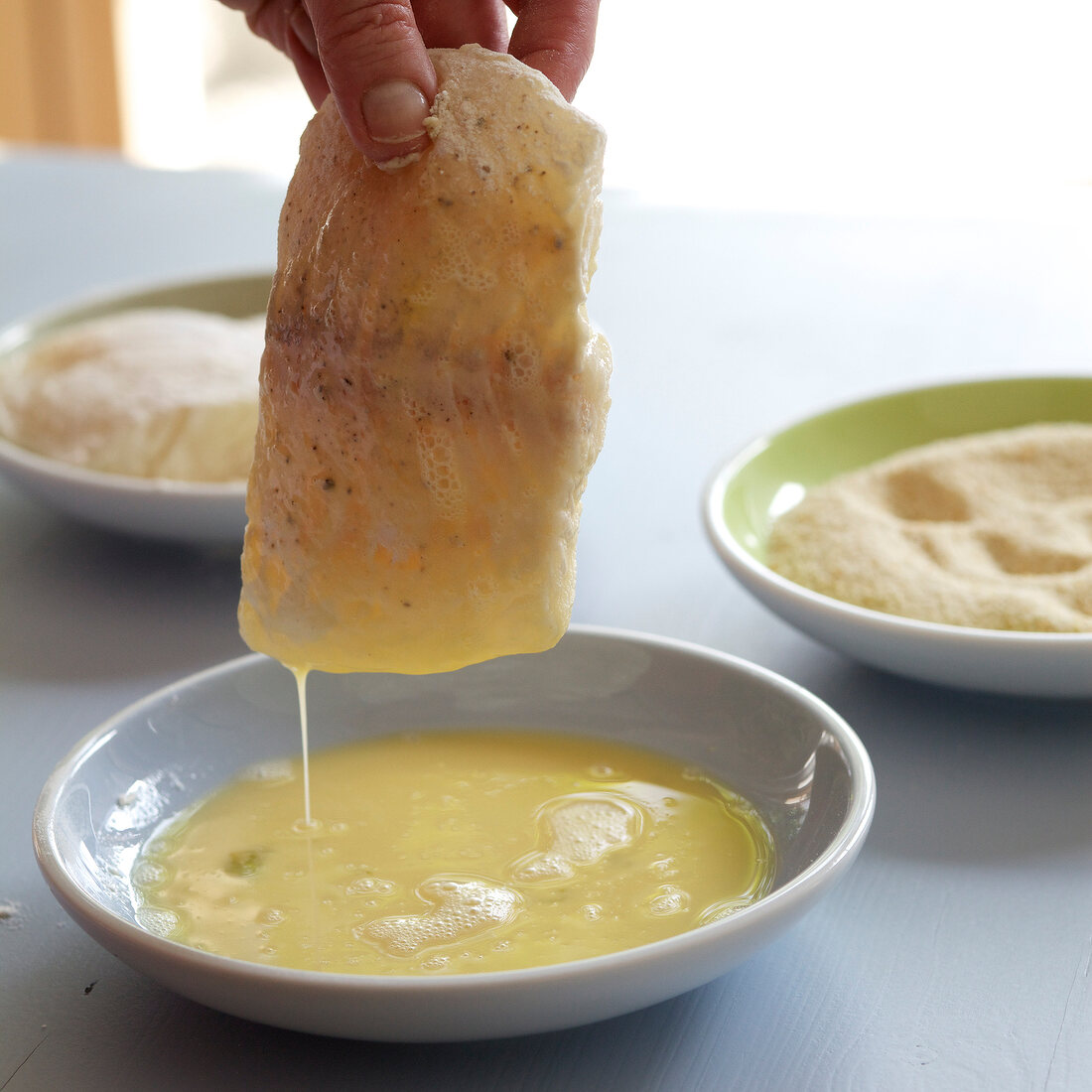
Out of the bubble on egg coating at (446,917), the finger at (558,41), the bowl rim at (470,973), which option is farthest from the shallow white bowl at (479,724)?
the finger at (558,41)

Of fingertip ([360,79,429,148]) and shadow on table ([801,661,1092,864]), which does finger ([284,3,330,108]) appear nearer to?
fingertip ([360,79,429,148])

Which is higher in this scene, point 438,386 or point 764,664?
point 438,386

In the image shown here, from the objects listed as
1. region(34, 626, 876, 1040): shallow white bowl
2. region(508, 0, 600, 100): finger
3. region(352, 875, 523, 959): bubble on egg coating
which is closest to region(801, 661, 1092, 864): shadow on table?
region(34, 626, 876, 1040): shallow white bowl

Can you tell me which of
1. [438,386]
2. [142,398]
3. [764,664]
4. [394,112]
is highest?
[394,112]

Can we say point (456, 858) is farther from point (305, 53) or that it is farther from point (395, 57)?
point (305, 53)

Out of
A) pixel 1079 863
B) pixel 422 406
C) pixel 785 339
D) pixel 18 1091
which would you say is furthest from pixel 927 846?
pixel 785 339

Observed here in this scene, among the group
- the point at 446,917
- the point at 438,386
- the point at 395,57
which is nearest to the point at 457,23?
the point at 395,57

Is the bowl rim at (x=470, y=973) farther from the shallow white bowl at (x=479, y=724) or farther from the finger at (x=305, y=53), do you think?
the finger at (x=305, y=53)
